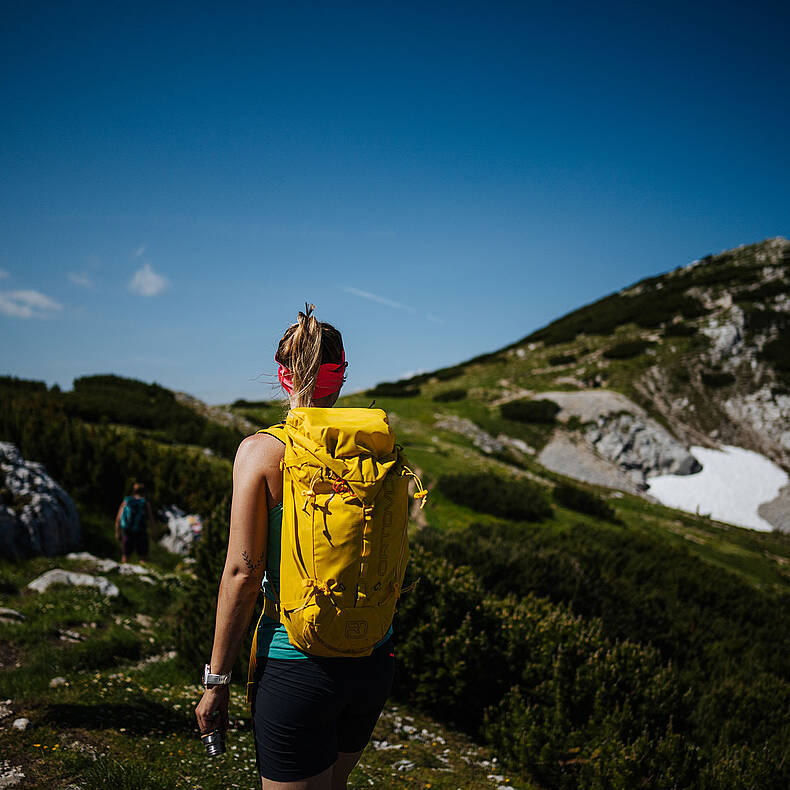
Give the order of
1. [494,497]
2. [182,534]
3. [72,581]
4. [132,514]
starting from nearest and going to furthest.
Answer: [72,581] < [132,514] < [182,534] < [494,497]

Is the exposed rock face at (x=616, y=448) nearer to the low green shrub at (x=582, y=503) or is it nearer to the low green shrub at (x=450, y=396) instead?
the low green shrub at (x=450, y=396)

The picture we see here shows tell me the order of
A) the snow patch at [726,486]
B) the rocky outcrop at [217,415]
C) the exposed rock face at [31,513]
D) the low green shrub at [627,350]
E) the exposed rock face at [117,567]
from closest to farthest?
the exposed rock face at [31,513], the exposed rock face at [117,567], the rocky outcrop at [217,415], the snow patch at [726,486], the low green shrub at [627,350]

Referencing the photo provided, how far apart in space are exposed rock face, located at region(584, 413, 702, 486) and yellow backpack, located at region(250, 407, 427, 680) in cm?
2777

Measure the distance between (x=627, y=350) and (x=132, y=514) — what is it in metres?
34.8

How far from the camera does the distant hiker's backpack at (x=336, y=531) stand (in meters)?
1.71

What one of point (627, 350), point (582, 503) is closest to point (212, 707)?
point (582, 503)

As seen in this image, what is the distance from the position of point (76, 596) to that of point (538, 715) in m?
5.75

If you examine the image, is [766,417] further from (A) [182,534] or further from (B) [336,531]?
(B) [336,531]

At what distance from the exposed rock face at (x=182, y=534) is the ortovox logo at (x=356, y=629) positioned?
9142mm

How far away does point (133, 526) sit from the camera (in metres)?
8.98

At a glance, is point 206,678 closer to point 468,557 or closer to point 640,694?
point 640,694

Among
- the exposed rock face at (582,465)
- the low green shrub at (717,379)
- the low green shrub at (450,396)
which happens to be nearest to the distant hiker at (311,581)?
the exposed rock face at (582,465)

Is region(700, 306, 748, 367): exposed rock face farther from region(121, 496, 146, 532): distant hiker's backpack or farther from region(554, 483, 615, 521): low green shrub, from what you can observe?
region(121, 496, 146, 532): distant hiker's backpack

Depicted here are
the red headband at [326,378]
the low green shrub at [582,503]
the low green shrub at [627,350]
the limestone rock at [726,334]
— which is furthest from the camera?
the low green shrub at [627,350]
